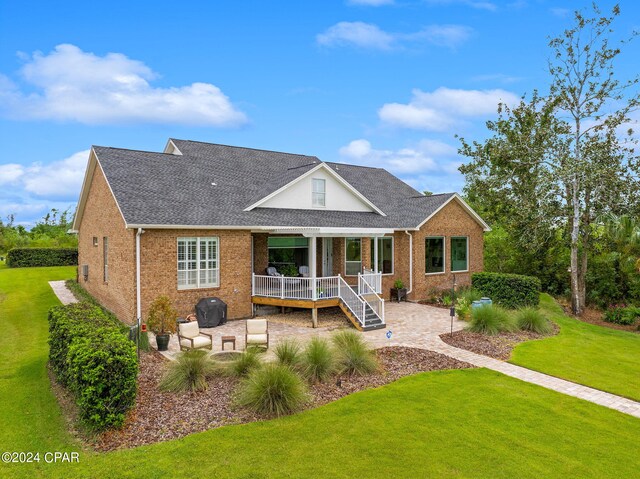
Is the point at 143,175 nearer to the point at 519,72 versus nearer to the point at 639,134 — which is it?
the point at 519,72

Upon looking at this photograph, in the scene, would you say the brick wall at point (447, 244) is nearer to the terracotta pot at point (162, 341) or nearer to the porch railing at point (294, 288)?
the porch railing at point (294, 288)

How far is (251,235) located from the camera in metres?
17.1

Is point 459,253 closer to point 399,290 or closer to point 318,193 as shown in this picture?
point 399,290

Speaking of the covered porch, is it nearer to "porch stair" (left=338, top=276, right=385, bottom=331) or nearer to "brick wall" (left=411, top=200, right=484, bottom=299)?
"porch stair" (left=338, top=276, right=385, bottom=331)

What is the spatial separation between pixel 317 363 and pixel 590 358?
8349 millimetres

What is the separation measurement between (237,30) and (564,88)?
15.9 metres

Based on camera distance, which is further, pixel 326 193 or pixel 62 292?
pixel 62 292

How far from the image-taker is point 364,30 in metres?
16.9

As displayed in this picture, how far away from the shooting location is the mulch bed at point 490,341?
41.2ft

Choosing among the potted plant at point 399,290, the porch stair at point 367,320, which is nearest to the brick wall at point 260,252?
the porch stair at point 367,320

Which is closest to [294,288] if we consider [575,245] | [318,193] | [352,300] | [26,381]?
[352,300]

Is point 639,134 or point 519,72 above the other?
point 519,72

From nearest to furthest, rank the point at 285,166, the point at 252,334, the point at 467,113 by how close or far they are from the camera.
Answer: the point at 252,334, the point at 285,166, the point at 467,113

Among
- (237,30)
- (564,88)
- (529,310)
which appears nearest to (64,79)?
(237,30)
